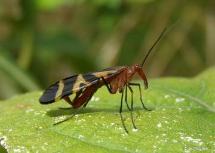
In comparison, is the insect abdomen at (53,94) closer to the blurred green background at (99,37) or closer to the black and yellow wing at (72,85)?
the black and yellow wing at (72,85)

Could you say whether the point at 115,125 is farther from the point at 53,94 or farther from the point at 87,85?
the point at 53,94

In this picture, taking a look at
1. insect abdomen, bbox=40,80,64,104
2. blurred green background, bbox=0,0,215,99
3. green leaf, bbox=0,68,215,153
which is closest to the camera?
green leaf, bbox=0,68,215,153

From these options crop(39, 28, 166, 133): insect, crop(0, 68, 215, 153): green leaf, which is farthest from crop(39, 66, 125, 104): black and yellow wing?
crop(0, 68, 215, 153): green leaf

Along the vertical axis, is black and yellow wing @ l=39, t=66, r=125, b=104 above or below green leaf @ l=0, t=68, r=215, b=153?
above

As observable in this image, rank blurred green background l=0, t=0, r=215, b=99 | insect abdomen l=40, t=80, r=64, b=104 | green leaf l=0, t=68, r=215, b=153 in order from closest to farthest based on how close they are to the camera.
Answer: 1. green leaf l=0, t=68, r=215, b=153
2. insect abdomen l=40, t=80, r=64, b=104
3. blurred green background l=0, t=0, r=215, b=99

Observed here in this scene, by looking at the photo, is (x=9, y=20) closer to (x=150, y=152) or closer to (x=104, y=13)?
(x=104, y=13)

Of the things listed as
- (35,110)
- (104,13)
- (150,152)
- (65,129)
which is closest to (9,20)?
(104,13)

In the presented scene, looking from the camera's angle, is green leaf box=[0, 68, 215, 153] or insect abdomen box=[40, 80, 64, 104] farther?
insect abdomen box=[40, 80, 64, 104]

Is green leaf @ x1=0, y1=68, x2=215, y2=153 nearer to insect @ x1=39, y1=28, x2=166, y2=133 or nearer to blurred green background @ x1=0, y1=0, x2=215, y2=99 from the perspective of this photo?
insect @ x1=39, y1=28, x2=166, y2=133
